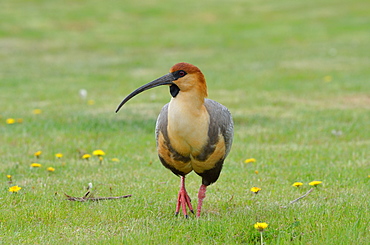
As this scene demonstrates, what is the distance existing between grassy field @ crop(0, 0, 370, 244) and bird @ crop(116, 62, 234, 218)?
0.54 metres

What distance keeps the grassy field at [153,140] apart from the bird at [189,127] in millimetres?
541

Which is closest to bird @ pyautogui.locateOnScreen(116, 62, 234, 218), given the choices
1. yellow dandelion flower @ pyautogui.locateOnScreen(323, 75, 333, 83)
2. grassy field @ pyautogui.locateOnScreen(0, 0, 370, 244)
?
grassy field @ pyautogui.locateOnScreen(0, 0, 370, 244)

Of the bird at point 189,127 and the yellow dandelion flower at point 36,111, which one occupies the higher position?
the bird at point 189,127

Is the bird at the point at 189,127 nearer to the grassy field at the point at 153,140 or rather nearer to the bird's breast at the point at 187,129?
the bird's breast at the point at 187,129

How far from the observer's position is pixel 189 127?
4.58 meters

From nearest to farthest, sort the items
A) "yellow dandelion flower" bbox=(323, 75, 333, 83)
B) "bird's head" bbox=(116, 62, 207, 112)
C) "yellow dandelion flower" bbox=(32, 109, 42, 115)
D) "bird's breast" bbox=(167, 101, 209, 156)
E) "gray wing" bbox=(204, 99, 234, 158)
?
"bird's breast" bbox=(167, 101, 209, 156) < "bird's head" bbox=(116, 62, 207, 112) < "gray wing" bbox=(204, 99, 234, 158) < "yellow dandelion flower" bbox=(32, 109, 42, 115) < "yellow dandelion flower" bbox=(323, 75, 333, 83)

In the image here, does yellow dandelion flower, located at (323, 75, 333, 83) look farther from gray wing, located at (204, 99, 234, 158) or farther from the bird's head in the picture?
the bird's head

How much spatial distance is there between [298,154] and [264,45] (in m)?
14.6

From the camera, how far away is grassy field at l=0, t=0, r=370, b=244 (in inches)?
190

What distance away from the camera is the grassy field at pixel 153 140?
483cm

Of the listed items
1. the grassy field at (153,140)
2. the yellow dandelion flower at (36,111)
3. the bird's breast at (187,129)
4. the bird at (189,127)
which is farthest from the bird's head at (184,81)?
the yellow dandelion flower at (36,111)

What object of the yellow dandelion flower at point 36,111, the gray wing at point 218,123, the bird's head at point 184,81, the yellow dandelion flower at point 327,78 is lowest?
the yellow dandelion flower at point 327,78

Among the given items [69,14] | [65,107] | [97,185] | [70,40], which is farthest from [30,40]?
[97,185]

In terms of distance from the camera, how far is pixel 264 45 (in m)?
22.0
